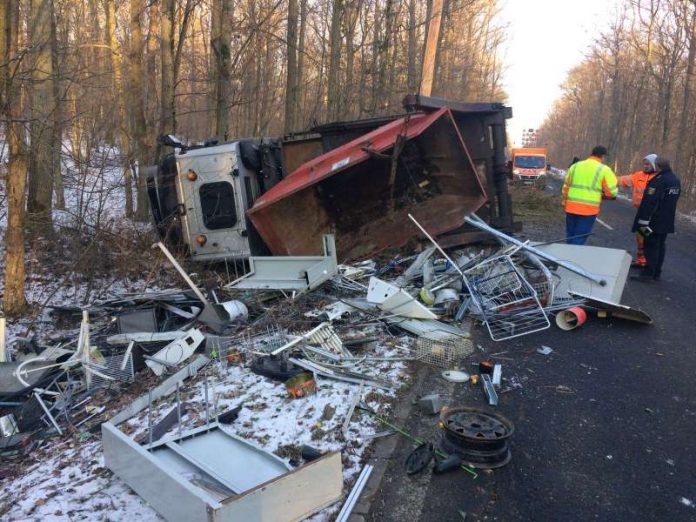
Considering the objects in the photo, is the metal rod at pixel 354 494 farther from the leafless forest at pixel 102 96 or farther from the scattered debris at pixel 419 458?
the leafless forest at pixel 102 96

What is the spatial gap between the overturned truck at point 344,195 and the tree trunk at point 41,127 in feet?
5.53

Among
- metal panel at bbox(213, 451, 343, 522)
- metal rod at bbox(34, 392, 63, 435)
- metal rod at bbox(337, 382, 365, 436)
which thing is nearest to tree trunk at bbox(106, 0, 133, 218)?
metal rod at bbox(34, 392, 63, 435)

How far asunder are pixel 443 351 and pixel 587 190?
159 inches

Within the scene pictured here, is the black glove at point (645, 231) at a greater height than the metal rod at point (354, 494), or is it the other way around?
the black glove at point (645, 231)

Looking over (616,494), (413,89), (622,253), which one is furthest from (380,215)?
(413,89)

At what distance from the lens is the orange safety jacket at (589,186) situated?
7.48 metres

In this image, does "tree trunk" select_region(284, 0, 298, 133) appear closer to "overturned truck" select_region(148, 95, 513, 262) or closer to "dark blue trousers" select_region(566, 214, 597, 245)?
"overturned truck" select_region(148, 95, 513, 262)

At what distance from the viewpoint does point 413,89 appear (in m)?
21.5

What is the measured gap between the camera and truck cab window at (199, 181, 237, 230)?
817 cm

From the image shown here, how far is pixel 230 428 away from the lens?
148 inches

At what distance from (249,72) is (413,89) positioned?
663 centimetres

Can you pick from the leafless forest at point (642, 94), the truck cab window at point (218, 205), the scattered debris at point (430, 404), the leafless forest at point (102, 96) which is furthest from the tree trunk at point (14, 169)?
the leafless forest at point (642, 94)

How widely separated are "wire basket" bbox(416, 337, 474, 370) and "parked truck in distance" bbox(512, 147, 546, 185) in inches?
990

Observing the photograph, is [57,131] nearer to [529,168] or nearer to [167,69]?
[167,69]
